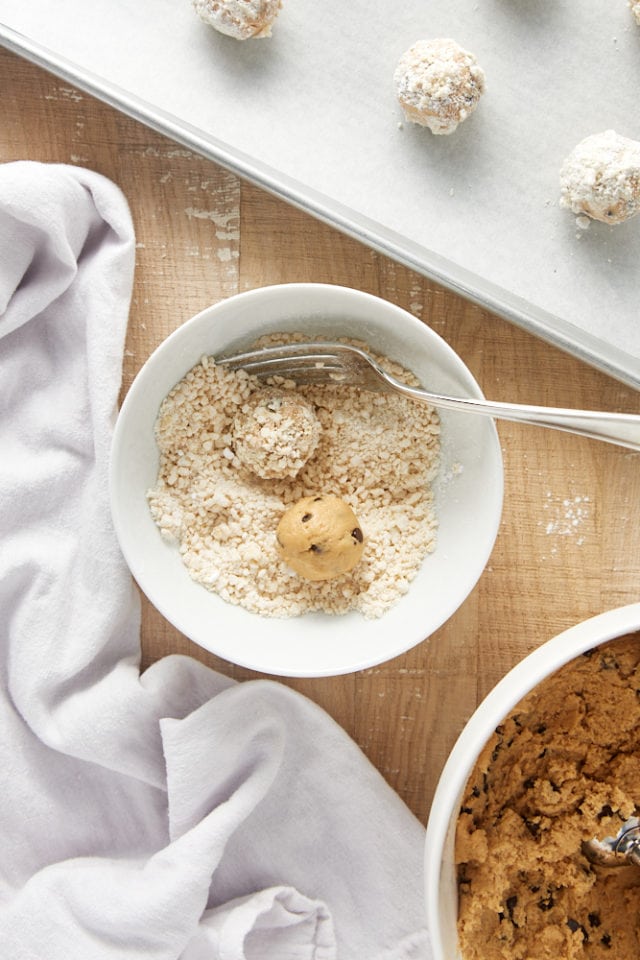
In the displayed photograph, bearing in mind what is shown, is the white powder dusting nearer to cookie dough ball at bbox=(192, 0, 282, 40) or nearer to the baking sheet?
the baking sheet

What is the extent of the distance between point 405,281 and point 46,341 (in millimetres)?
455

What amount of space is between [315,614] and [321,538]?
0.41 ft

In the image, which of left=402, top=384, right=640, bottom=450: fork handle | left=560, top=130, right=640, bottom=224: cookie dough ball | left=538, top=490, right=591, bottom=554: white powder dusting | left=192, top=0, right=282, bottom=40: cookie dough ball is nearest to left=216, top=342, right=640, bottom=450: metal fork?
left=402, top=384, right=640, bottom=450: fork handle

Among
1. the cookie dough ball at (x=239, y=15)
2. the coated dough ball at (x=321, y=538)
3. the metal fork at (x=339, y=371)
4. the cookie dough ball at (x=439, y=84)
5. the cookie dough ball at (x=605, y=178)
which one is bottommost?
the coated dough ball at (x=321, y=538)

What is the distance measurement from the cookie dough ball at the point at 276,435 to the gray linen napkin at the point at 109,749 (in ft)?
0.56

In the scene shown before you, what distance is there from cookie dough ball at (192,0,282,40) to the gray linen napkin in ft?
0.74

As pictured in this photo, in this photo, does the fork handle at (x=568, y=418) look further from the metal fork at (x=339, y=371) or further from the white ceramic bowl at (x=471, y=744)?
the white ceramic bowl at (x=471, y=744)

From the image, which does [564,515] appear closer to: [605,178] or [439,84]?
[605,178]

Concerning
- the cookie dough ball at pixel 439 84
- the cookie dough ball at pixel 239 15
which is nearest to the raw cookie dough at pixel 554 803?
the cookie dough ball at pixel 439 84

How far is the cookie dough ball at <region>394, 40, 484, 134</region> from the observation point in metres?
1.03

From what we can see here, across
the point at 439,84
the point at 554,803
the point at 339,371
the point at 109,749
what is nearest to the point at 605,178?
the point at 439,84

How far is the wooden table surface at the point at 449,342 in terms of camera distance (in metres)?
1.12

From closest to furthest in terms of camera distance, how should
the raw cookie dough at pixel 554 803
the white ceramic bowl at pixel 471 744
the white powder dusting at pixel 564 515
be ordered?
the white ceramic bowl at pixel 471 744
the raw cookie dough at pixel 554 803
the white powder dusting at pixel 564 515

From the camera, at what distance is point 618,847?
3.44ft
